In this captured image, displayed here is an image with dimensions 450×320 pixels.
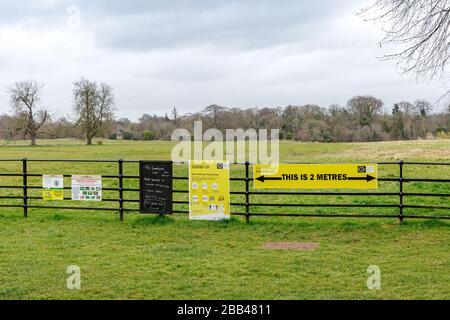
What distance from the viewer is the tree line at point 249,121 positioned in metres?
73.7

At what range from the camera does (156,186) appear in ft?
40.1

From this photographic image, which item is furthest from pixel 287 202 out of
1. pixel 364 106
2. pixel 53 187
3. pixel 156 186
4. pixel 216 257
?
pixel 364 106

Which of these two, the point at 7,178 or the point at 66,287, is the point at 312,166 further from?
the point at 7,178

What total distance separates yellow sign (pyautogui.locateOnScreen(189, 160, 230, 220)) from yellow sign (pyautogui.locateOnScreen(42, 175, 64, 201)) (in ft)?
11.6

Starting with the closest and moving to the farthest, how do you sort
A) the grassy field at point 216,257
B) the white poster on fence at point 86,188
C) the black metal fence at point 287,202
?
the grassy field at point 216,257 → the black metal fence at point 287,202 → the white poster on fence at point 86,188

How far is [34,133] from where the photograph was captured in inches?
3110

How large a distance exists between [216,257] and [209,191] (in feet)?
11.7

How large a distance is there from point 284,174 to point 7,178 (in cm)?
1959

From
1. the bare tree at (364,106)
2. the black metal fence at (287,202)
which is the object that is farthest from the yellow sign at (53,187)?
the bare tree at (364,106)

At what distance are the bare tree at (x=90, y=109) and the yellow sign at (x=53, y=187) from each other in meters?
67.6

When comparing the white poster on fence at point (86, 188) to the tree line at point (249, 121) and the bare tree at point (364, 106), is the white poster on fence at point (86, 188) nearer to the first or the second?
the tree line at point (249, 121)

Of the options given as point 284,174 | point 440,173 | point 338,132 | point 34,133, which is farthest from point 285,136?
point 284,174

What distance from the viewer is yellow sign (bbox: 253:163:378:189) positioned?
452 inches

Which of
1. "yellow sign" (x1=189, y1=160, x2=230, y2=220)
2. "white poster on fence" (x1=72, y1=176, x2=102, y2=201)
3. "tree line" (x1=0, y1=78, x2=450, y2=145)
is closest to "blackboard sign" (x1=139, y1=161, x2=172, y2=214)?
"yellow sign" (x1=189, y1=160, x2=230, y2=220)
